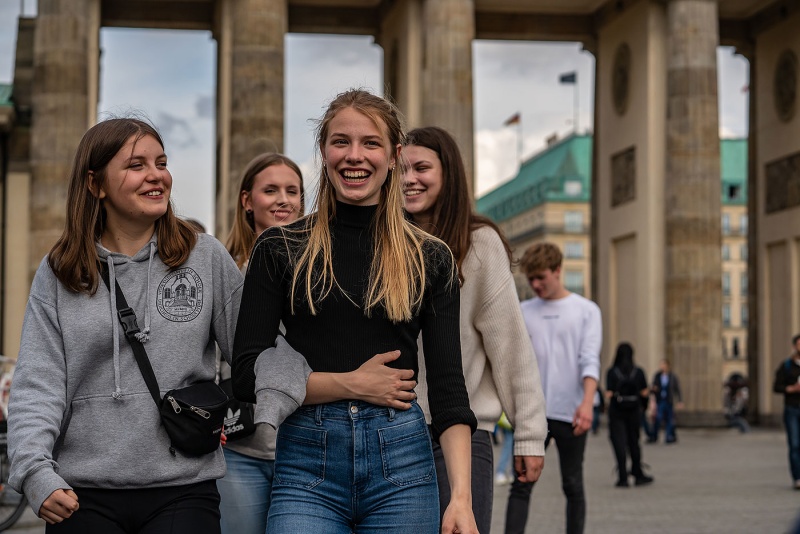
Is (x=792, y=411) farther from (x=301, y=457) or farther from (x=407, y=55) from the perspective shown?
(x=407, y=55)

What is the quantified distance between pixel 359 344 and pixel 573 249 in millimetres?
96553

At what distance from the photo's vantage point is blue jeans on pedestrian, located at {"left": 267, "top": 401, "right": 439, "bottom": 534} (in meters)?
3.86

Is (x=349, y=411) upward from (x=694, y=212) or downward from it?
downward

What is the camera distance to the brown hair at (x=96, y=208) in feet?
14.2

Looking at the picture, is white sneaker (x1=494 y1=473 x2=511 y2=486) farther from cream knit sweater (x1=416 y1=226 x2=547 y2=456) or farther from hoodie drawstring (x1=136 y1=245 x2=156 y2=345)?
hoodie drawstring (x1=136 y1=245 x2=156 y2=345)

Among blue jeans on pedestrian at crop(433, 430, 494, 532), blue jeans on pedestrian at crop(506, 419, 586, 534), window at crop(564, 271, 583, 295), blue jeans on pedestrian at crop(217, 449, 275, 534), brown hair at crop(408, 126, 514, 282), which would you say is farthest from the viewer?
window at crop(564, 271, 583, 295)

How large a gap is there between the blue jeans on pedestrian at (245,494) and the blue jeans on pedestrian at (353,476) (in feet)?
4.97

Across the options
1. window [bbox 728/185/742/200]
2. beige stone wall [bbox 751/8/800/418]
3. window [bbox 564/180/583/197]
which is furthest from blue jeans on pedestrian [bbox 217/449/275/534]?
window [bbox 728/185/742/200]

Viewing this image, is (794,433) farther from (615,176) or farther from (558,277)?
(615,176)

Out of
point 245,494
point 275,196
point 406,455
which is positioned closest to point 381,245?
point 406,455

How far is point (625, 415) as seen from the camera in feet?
59.1

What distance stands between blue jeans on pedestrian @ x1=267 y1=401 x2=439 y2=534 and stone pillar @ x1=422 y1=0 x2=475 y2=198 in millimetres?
31640

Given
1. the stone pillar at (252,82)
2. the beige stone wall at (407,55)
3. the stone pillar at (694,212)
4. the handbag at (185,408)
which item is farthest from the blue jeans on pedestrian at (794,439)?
the beige stone wall at (407,55)

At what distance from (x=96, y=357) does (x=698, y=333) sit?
107 ft
